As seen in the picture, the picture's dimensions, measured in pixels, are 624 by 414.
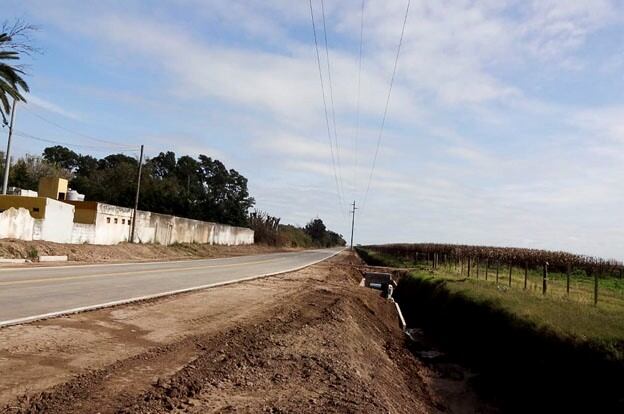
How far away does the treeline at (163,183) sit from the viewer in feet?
232

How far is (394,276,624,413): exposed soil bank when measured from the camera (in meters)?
8.59

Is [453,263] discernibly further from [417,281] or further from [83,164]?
[83,164]

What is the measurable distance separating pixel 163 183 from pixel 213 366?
239 ft

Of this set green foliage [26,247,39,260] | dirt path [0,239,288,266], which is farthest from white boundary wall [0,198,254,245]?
green foliage [26,247,39,260]

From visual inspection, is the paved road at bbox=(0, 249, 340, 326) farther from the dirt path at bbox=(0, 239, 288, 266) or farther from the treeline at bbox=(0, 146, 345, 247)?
the treeline at bbox=(0, 146, 345, 247)

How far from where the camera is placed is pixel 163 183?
255 ft

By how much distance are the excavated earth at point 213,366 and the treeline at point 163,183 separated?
54572 millimetres

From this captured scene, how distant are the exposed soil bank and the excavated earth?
→ 0.71 m

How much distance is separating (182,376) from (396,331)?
38.7ft

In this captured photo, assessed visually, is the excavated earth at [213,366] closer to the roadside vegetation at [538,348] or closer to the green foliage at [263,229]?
the roadside vegetation at [538,348]

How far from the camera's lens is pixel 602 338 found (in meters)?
9.60

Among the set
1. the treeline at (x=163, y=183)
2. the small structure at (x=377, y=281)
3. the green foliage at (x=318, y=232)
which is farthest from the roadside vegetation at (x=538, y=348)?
the green foliage at (x=318, y=232)

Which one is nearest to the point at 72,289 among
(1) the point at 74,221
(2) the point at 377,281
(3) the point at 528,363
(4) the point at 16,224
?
(3) the point at 528,363

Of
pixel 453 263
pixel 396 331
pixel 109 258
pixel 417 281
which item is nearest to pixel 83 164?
pixel 109 258
